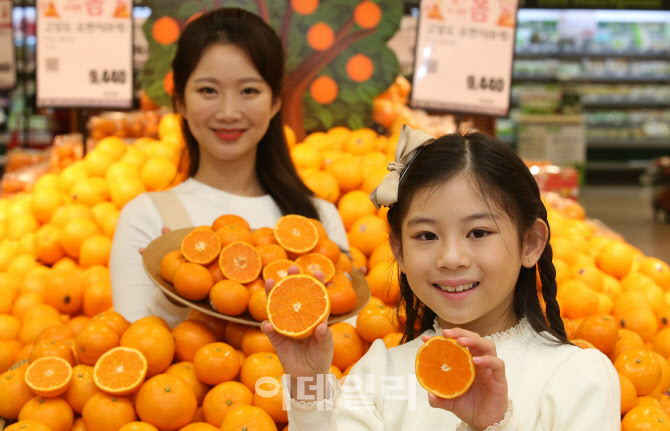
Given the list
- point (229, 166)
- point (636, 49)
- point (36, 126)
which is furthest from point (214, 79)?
point (636, 49)

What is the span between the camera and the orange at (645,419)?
1517 millimetres

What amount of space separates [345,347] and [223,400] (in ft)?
1.13

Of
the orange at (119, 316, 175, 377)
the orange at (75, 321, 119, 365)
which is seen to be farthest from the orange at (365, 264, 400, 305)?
the orange at (75, 321, 119, 365)

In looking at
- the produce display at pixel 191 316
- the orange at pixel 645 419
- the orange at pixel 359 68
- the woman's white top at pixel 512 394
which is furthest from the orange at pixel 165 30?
the orange at pixel 645 419

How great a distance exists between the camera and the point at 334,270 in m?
1.77

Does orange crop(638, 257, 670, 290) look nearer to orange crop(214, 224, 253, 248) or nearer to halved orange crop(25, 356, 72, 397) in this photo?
orange crop(214, 224, 253, 248)

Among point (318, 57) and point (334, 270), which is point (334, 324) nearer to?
point (334, 270)

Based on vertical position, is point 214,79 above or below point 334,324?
above

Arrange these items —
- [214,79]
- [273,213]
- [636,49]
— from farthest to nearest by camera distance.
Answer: [636,49] → [273,213] → [214,79]

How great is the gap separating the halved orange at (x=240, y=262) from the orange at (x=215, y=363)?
0.18 meters

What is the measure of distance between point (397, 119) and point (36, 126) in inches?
338

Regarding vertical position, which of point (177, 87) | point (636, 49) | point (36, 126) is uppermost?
point (636, 49)

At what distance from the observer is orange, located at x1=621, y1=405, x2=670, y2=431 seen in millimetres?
1517

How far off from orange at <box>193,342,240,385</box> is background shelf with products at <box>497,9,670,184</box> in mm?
10427
